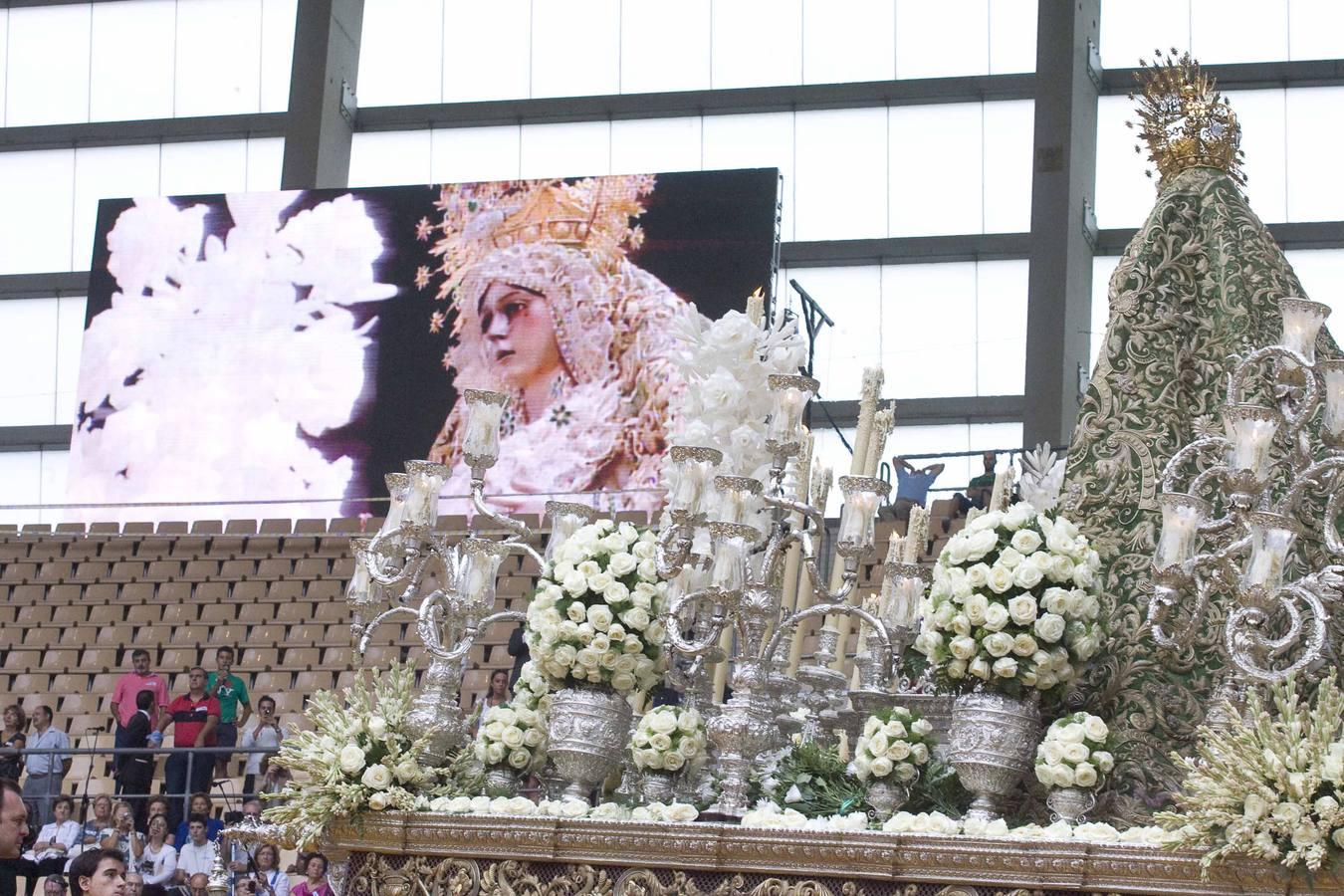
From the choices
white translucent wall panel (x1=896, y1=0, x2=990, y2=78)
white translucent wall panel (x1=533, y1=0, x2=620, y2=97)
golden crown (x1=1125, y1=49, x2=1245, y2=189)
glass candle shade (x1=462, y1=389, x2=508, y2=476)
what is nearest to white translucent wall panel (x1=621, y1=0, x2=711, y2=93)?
white translucent wall panel (x1=533, y1=0, x2=620, y2=97)

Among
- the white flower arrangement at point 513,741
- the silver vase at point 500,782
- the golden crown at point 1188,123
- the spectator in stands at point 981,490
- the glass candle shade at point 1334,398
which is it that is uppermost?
the golden crown at point 1188,123

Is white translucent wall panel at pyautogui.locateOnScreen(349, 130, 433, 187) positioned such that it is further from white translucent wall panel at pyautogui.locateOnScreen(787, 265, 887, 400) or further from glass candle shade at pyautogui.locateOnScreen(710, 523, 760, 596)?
glass candle shade at pyautogui.locateOnScreen(710, 523, 760, 596)

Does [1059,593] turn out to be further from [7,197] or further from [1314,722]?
[7,197]

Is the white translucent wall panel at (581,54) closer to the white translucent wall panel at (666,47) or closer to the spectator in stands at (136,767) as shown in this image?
the white translucent wall panel at (666,47)

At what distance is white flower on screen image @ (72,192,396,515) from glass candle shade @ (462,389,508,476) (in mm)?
12212

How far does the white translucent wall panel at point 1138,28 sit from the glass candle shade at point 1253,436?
14.1 meters

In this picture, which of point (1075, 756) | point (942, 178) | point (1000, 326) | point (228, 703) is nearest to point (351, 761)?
point (1075, 756)

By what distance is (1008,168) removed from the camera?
18609mm

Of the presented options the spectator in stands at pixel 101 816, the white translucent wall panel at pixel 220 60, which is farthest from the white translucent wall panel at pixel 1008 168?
the spectator in stands at pixel 101 816

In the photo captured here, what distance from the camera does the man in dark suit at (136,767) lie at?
1159 centimetres

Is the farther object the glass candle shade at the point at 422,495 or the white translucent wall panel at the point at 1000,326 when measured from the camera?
the white translucent wall panel at the point at 1000,326

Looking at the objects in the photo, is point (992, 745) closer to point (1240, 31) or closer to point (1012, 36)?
point (1240, 31)

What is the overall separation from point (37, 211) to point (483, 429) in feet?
52.6

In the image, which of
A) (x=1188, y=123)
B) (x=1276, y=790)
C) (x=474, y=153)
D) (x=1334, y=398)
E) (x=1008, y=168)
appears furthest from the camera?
(x=474, y=153)
